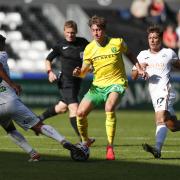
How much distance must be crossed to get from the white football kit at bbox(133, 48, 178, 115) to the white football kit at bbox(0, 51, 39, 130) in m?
2.12

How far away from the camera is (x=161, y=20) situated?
105ft

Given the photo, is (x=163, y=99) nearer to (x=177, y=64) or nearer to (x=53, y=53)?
(x=177, y=64)

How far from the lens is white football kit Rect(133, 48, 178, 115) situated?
488 inches

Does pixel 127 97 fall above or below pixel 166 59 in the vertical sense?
below

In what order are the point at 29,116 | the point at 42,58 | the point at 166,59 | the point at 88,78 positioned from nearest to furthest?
the point at 29,116, the point at 166,59, the point at 88,78, the point at 42,58

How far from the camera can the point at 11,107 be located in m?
11.3

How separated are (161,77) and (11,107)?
2.56 meters

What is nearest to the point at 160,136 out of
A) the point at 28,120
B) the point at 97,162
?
the point at 97,162

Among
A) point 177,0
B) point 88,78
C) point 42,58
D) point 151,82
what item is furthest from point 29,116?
point 177,0

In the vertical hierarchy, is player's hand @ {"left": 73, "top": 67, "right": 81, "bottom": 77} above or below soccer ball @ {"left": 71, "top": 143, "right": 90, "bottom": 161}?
above

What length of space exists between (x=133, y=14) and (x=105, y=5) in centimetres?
120

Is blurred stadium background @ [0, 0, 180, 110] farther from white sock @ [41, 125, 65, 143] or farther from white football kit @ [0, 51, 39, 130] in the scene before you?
white football kit @ [0, 51, 39, 130]

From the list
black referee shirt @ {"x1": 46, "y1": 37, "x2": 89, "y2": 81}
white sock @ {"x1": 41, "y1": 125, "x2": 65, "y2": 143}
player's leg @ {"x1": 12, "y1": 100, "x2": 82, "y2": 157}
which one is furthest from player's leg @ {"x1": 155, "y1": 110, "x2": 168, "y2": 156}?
black referee shirt @ {"x1": 46, "y1": 37, "x2": 89, "y2": 81}

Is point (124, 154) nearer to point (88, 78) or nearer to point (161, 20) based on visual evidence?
point (88, 78)
